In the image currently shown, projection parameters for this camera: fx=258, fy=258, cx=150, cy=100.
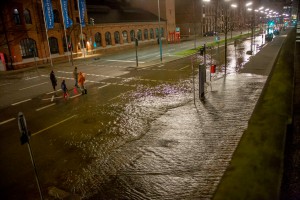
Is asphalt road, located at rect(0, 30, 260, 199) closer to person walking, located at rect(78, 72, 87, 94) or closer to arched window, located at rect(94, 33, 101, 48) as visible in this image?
person walking, located at rect(78, 72, 87, 94)

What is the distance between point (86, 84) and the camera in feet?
66.6

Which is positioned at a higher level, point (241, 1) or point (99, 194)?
point (241, 1)

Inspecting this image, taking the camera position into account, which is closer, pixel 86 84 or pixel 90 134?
pixel 90 134

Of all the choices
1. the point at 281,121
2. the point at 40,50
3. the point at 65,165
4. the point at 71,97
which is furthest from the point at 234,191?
the point at 40,50

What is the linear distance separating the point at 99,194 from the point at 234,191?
12.7ft

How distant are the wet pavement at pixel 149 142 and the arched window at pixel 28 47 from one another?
876 inches

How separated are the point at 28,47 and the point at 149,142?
3121 centimetres

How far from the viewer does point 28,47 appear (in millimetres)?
34656

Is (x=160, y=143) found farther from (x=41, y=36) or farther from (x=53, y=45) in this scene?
(x=53, y=45)

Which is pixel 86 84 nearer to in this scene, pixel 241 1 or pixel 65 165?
pixel 65 165

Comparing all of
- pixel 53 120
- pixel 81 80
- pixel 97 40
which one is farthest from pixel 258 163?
pixel 97 40

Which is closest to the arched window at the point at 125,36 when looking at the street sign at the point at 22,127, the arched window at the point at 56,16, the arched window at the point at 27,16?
the arched window at the point at 56,16

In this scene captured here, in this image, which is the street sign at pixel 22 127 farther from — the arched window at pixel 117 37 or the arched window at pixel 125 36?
the arched window at pixel 125 36

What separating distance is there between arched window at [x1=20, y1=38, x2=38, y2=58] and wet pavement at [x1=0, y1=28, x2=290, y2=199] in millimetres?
22243
